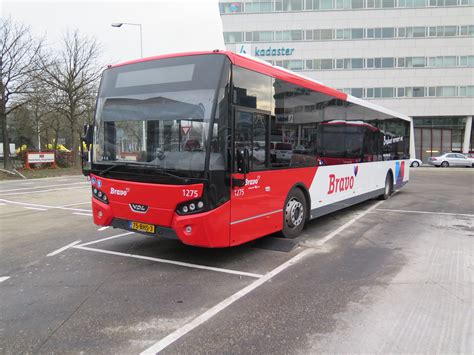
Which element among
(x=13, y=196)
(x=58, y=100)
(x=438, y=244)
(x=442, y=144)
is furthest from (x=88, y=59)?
(x=442, y=144)

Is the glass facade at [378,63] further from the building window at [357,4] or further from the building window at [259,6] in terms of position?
the building window at [259,6]

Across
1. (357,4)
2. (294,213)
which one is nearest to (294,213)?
(294,213)

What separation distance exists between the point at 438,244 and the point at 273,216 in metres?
3.25

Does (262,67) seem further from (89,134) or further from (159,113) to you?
(89,134)

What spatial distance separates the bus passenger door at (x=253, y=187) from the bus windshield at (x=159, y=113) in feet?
1.83

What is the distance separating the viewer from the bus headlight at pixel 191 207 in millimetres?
5312

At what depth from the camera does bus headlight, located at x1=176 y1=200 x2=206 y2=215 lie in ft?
17.4

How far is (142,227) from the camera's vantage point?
586 centimetres

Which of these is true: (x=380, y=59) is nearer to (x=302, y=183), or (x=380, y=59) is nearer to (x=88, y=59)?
(x=88, y=59)

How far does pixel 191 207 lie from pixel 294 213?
266 cm

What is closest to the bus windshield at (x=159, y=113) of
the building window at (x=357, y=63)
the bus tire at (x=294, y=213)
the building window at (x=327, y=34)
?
the bus tire at (x=294, y=213)

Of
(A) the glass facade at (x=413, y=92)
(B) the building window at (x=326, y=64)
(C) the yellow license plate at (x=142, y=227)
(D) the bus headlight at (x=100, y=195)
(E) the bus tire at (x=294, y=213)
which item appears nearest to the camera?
(C) the yellow license plate at (x=142, y=227)

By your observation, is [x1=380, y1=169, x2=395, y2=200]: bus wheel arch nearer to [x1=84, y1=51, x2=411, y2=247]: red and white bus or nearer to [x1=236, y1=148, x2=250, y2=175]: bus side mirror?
[x1=84, y1=51, x2=411, y2=247]: red and white bus

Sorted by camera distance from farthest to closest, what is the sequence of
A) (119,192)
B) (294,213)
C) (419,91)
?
(419,91) → (294,213) → (119,192)
